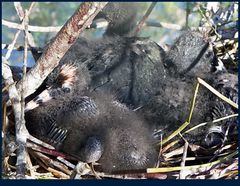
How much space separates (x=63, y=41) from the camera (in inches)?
75.1

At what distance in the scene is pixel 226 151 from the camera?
7.72ft

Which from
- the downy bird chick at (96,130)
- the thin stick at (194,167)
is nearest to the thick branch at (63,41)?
the downy bird chick at (96,130)

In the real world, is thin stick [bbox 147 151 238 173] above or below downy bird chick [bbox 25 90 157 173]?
below

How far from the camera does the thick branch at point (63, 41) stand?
5.86ft

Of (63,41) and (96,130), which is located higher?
(63,41)

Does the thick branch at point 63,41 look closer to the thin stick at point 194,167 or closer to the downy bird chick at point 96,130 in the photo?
the downy bird chick at point 96,130

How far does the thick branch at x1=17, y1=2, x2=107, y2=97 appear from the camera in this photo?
1786mm

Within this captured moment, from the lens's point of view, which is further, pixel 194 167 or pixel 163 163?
pixel 163 163

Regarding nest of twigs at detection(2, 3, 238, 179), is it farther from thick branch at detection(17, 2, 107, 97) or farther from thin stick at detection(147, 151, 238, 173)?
thick branch at detection(17, 2, 107, 97)

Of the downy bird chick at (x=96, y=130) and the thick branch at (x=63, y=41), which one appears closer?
the thick branch at (x=63, y=41)

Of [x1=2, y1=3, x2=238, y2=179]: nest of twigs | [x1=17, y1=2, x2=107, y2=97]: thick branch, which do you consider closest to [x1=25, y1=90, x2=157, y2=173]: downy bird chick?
[x1=2, y1=3, x2=238, y2=179]: nest of twigs

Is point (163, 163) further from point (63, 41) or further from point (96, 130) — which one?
point (63, 41)

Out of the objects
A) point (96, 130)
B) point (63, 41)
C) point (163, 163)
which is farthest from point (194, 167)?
point (63, 41)

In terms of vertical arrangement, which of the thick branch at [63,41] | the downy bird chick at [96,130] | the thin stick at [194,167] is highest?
the thick branch at [63,41]
